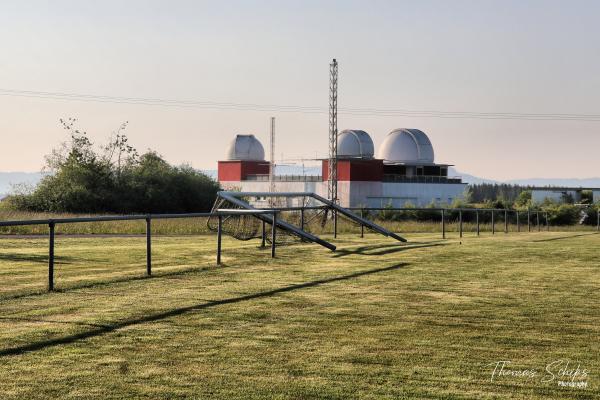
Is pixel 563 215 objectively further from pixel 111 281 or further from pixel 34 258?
pixel 111 281

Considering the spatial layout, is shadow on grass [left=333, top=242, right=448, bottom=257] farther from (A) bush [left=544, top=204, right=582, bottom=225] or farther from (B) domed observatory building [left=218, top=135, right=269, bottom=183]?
(B) domed observatory building [left=218, top=135, right=269, bottom=183]

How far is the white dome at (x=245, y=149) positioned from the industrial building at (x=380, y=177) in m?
1.75

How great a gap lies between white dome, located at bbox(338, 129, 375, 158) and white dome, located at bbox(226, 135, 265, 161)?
13.0 metres

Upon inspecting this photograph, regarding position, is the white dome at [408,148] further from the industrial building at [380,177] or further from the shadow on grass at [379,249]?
the shadow on grass at [379,249]

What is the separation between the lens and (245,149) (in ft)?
296

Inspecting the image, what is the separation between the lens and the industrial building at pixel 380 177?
2938 inches

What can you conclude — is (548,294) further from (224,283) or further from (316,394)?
(316,394)

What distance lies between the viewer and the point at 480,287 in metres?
12.0

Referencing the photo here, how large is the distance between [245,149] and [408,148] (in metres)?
19.6

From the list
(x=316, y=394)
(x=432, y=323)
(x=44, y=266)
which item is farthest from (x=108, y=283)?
(x=316, y=394)

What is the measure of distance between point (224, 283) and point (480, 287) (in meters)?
3.79

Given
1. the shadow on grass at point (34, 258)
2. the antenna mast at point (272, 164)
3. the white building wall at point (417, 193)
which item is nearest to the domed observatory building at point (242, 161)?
the antenna mast at point (272, 164)

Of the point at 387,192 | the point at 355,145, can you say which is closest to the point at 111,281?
the point at 387,192

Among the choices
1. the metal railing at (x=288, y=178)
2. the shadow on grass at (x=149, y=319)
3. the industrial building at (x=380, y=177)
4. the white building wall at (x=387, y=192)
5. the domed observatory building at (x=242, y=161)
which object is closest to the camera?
the shadow on grass at (x=149, y=319)
